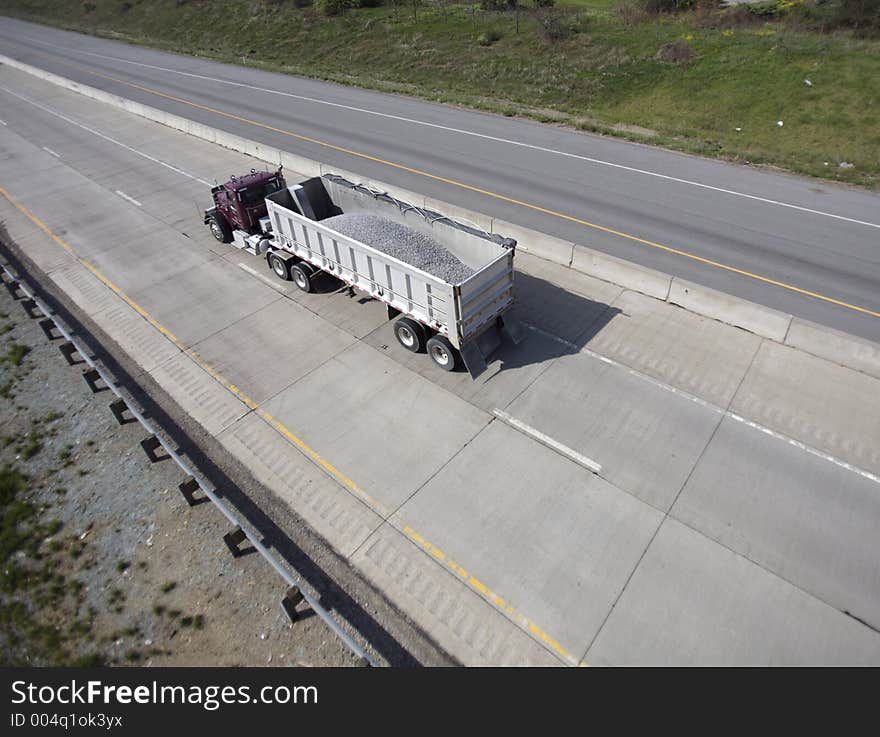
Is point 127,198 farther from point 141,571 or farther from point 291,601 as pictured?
point 291,601

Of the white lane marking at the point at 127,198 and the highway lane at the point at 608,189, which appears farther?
the white lane marking at the point at 127,198

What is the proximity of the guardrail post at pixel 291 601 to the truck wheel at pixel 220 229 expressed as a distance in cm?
1401

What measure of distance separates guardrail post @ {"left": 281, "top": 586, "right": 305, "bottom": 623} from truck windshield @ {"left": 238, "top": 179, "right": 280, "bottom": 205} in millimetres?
13203

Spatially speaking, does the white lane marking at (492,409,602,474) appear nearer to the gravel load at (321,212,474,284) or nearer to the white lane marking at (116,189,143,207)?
the gravel load at (321,212,474,284)

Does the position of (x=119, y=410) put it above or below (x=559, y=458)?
above

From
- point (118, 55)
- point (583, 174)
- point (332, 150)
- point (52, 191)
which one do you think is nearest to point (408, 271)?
point (583, 174)

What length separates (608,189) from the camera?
21.8m

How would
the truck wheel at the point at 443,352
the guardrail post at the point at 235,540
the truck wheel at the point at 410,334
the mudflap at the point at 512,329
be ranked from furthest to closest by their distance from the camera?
the mudflap at the point at 512,329 → the truck wheel at the point at 410,334 → the truck wheel at the point at 443,352 → the guardrail post at the point at 235,540

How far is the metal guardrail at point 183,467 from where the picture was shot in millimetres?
7648

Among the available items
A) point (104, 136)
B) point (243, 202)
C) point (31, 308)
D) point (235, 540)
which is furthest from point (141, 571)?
point (104, 136)

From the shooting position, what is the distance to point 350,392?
1202cm

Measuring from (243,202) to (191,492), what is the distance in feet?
35.1

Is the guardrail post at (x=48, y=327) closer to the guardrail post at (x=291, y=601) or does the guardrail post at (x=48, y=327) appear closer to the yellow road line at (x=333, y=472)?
the yellow road line at (x=333, y=472)

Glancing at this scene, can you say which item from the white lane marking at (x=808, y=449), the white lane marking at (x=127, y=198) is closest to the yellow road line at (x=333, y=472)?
the white lane marking at (x=127, y=198)
